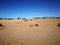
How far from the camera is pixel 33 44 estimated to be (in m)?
7.52

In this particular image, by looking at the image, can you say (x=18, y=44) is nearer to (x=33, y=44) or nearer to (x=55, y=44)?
(x=33, y=44)

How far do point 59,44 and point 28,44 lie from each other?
2.19m

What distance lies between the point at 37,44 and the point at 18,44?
1.34m

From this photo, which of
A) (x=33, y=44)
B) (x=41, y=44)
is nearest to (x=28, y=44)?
(x=33, y=44)

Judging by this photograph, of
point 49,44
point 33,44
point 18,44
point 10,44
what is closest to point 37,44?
point 33,44

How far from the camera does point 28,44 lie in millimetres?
7559

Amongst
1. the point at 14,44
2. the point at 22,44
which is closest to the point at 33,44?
the point at 22,44

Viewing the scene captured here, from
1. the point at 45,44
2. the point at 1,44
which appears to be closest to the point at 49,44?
the point at 45,44

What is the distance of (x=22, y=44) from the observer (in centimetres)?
757

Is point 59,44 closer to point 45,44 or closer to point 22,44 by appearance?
point 45,44

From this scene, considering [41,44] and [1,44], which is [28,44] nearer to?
[41,44]

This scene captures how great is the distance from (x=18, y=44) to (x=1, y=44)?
117cm

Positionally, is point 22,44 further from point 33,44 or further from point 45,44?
point 45,44

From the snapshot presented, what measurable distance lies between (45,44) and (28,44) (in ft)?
3.92
